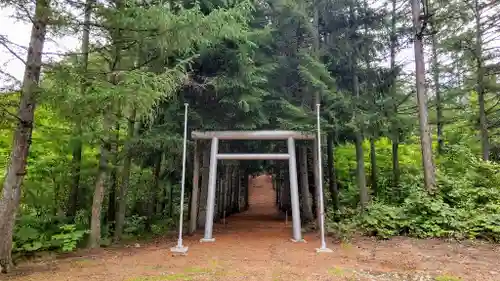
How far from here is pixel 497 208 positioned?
848cm

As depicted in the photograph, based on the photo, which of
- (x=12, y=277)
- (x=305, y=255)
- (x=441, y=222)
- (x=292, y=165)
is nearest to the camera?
(x=12, y=277)

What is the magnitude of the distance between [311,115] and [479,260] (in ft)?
15.9

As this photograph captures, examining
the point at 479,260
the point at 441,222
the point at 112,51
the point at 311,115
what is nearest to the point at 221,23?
the point at 112,51

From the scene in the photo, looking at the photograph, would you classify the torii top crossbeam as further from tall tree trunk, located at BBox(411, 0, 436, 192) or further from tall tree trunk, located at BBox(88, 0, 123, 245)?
tall tree trunk, located at BBox(411, 0, 436, 192)

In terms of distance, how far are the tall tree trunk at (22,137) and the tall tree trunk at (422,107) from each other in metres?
8.92

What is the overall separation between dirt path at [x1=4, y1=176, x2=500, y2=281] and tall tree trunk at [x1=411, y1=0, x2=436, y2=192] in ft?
7.98

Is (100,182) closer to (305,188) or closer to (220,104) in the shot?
(220,104)

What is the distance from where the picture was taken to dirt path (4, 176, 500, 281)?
17.0 ft

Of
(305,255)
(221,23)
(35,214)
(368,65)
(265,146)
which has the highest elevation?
(368,65)

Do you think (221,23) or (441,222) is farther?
(441,222)

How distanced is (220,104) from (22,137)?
17.7 ft

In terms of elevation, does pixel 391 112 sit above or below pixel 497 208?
above

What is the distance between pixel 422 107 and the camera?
9844 millimetres

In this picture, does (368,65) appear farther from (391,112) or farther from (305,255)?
(305,255)
